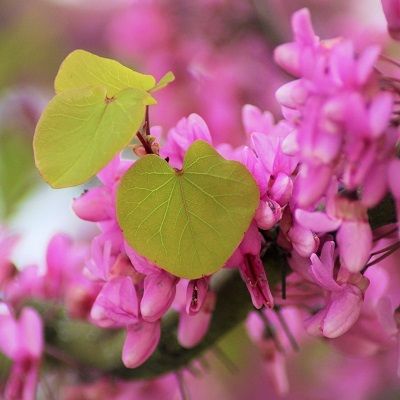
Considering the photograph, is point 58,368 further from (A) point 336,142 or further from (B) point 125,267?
(A) point 336,142

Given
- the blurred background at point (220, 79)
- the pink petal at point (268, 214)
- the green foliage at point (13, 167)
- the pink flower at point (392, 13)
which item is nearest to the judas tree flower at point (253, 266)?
the pink petal at point (268, 214)

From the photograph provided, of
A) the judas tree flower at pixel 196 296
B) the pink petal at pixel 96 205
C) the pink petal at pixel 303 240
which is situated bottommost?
the judas tree flower at pixel 196 296

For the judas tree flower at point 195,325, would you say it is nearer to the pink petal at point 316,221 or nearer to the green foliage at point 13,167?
the pink petal at point 316,221

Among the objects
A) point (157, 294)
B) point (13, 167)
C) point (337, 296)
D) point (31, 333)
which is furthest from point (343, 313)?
point (13, 167)

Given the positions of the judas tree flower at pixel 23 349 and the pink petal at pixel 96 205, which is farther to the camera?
the judas tree flower at pixel 23 349

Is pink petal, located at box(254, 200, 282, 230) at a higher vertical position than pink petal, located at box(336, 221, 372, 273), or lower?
higher

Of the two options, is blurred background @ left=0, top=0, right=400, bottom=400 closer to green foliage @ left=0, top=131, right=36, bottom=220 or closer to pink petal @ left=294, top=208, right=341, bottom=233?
green foliage @ left=0, top=131, right=36, bottom=220

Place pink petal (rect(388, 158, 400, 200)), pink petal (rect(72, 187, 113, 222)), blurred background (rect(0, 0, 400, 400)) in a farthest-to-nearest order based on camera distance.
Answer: blurred background (rect(0, 0, 400, 400)), pink petal (rect(72, 187, 113, 222)), pink petal (rect(388, 158, 400, 200))

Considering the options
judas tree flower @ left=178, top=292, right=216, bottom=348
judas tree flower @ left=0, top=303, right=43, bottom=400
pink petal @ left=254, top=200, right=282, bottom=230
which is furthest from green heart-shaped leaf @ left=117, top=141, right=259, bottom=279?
judas tree flower @ left=0, top=303, right=43, bottom=400
